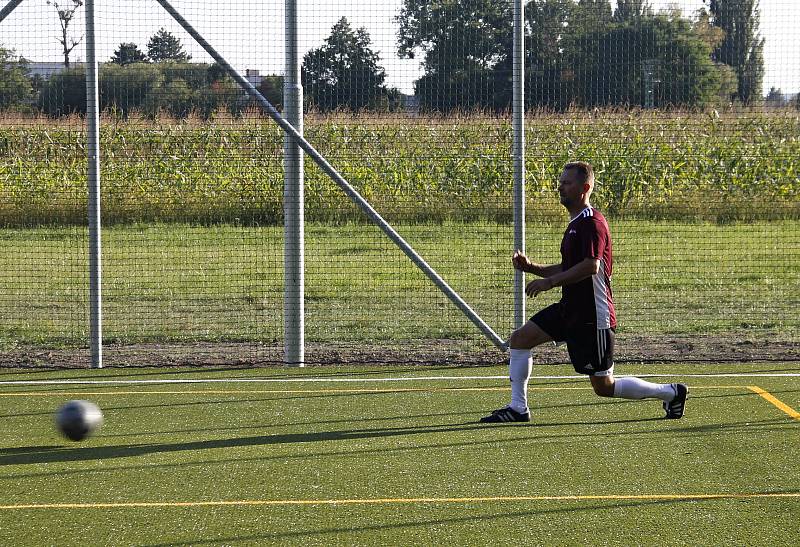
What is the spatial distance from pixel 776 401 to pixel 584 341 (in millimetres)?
2125

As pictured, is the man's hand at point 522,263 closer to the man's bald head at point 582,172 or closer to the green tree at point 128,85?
the man's bald head at point 582,172

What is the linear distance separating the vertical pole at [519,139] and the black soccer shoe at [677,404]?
2.94 metres

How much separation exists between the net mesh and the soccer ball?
3.89 m

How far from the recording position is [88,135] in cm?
1066

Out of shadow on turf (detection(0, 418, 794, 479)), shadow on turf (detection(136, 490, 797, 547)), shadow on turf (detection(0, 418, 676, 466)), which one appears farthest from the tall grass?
shadow on turf (detection(136, 490, 797, 547))

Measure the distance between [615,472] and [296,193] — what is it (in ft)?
16.8

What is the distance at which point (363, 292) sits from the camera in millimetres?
15719

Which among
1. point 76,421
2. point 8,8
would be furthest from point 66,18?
point 76,421

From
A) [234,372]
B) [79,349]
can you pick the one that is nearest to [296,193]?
[234,372]

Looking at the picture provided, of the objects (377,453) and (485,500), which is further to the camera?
(377,453)

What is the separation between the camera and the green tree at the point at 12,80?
36.7ft

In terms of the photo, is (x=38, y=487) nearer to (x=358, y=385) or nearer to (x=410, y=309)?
(x=358, y=385)

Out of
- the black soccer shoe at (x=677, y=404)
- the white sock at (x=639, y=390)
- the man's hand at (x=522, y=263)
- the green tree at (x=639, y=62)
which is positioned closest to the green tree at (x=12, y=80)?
the green tree at (x=639, y=62)

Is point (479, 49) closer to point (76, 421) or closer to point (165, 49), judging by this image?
point (165, 49)
